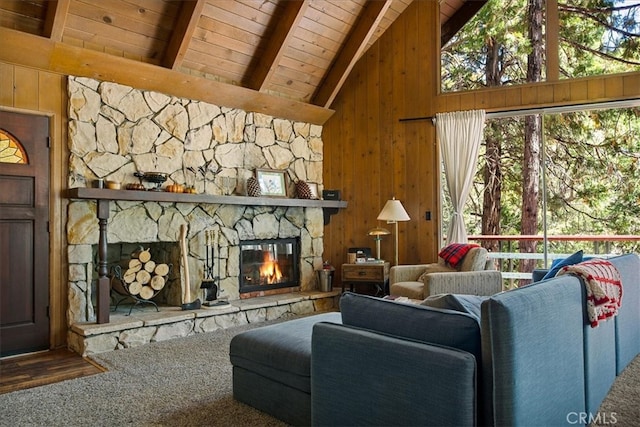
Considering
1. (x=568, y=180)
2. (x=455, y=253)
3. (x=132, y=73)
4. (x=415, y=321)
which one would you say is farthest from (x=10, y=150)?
(x=568, y=180)

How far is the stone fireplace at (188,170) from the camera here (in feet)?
13.9

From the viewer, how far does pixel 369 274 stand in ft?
18.2

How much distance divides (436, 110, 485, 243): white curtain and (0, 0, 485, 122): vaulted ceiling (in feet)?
3.87

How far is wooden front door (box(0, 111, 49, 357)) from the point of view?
3.89m

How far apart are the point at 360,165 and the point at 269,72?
1.71 m

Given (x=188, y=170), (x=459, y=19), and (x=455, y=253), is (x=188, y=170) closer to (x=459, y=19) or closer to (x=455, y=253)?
(x=455, y=253)

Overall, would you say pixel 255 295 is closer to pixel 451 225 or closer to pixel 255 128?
pixel 255 128

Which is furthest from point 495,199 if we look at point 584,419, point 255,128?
point 584,419

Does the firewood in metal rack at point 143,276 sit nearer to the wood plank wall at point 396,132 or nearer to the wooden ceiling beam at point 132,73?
the wooden ceiling beam at point 132,73

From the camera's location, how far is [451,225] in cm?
557

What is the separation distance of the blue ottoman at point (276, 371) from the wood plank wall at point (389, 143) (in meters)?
3.20

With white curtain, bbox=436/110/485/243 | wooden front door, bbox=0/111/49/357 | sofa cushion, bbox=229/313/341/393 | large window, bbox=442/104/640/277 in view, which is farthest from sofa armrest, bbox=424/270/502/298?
wooden front door, bbox=0/111/49/357

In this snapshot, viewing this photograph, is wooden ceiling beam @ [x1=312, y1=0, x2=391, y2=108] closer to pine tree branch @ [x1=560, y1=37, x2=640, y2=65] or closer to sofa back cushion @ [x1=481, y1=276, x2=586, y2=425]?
pine tree branch @ [x1=560, y1=37, x2=640, y2=65]

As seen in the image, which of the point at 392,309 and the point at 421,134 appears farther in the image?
the point at 421,134
